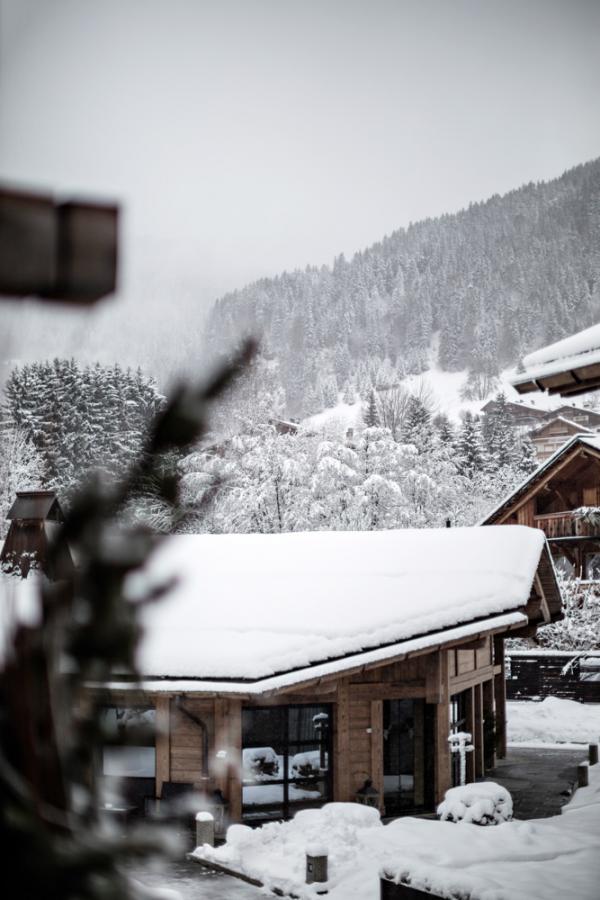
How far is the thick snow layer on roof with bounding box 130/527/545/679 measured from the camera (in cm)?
1317

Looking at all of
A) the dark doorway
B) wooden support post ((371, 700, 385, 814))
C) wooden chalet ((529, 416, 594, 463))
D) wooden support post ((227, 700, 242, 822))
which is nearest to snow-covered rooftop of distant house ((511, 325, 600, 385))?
wooden support post ((227, 700, 242, 822))

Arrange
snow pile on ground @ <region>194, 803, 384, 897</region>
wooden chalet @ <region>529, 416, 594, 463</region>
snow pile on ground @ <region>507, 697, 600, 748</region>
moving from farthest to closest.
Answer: wooden chalet @ <region>529, 416, 594, 463</region>, snow pile on ground @ <region>507, 697, 600, 748</region>, snow pile on ground @ <region>194, 803, 384, 897</region>

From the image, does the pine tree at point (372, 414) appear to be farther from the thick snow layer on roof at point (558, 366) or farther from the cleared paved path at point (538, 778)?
the thick snow layer on roof at point (558, 366)

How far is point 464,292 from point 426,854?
161 m

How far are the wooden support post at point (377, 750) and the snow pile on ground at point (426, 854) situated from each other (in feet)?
5.46

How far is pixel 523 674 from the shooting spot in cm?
2784

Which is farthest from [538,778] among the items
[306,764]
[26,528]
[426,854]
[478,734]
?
[26,528]

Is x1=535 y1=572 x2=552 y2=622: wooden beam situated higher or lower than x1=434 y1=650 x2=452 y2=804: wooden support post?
higher

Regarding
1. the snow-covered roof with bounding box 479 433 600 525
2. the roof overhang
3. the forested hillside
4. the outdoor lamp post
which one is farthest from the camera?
the forested hillside

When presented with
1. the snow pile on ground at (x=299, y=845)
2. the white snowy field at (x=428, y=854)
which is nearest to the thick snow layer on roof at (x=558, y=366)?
the white snowy field at (x=428, y=854)

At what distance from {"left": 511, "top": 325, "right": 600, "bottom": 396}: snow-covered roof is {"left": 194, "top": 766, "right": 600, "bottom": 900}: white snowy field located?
14.2 ft

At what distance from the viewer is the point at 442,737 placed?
14.8 meters

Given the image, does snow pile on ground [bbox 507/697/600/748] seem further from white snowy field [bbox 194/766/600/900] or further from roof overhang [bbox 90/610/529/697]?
roof overhang [bbox 90/610/529/697]

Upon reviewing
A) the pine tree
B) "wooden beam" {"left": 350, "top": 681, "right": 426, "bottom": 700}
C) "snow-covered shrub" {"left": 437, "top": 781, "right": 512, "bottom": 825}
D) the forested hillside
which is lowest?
"snow-covered shrub" {"left": 437, "top": 781, "right": 512, "bottom": 825}
